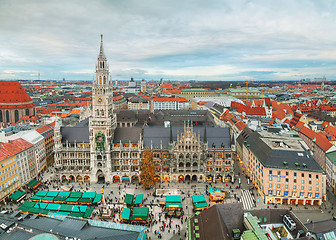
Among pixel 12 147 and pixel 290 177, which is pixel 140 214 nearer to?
pixel 290 177

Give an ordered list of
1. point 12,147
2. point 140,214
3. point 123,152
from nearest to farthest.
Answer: point 140,214
point 12,147
point 123,152

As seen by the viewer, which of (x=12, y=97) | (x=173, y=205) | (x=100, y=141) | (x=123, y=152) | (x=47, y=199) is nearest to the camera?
(x=173, y=205)

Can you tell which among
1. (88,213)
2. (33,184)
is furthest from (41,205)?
(33,184)

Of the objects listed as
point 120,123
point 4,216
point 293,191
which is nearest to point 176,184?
point 293,191

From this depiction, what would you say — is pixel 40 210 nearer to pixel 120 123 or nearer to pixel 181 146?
pixel 181 146

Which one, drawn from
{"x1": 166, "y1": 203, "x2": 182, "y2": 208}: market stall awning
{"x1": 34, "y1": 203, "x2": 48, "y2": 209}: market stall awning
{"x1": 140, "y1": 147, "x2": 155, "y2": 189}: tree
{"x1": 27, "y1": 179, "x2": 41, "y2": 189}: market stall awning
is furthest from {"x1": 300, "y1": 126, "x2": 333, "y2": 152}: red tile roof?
{"x1": 27, "y1": 179, "x2": 41, "y2": 189}: market stall awning

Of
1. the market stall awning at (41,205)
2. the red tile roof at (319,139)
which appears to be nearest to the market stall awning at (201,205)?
the market stall awning at (41,205)
